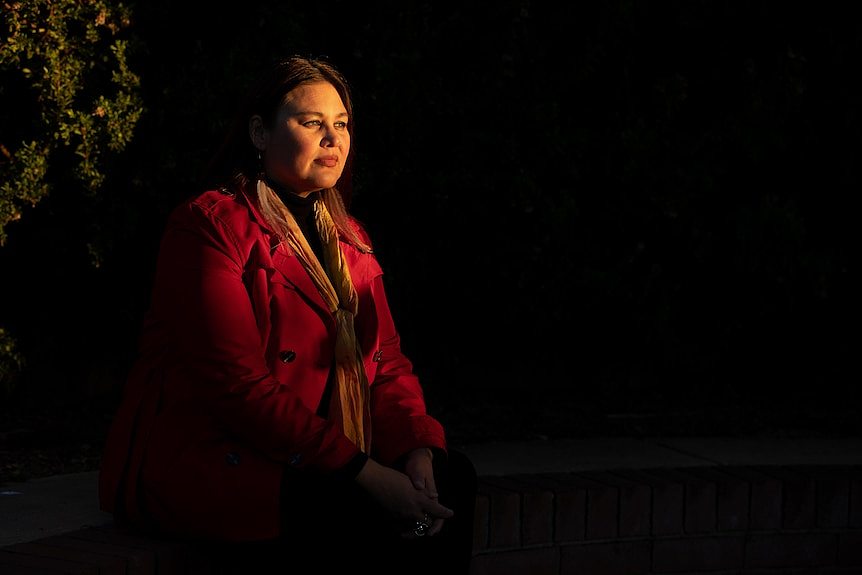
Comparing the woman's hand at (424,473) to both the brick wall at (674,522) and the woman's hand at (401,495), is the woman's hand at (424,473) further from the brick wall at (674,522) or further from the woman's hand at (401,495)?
the brick wall at (674,522)

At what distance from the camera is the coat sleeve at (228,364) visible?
9.86 feet

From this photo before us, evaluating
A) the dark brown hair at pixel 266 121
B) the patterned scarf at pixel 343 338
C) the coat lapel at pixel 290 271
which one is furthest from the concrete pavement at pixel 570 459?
the dark brown hair at pixel 266 121

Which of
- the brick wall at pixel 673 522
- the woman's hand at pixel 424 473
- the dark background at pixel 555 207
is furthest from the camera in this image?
the dark background at pixel 555 207

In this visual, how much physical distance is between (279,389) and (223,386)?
0.40 feet

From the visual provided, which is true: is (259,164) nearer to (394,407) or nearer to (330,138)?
(330,138)

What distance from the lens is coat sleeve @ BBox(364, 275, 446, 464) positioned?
3326mm

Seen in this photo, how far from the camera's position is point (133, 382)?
3.18m

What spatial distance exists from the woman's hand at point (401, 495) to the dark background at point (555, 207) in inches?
67.7

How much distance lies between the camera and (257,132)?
341 centimetres

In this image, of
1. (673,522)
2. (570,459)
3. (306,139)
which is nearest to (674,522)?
(673,522)

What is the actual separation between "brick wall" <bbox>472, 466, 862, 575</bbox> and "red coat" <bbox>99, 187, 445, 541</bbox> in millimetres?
667

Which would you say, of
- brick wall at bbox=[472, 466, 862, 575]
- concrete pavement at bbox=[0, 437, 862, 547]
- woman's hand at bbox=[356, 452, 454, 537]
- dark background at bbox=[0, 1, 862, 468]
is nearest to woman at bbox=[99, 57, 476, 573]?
woman's hand at bbox=[356, 452, 454, 537]

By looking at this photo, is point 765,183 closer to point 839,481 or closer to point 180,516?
point 839,481

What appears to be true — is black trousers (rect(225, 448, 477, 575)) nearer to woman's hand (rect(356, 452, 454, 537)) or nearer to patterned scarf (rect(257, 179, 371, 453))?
woman's hand (rect(356, 452, 454, 537))
